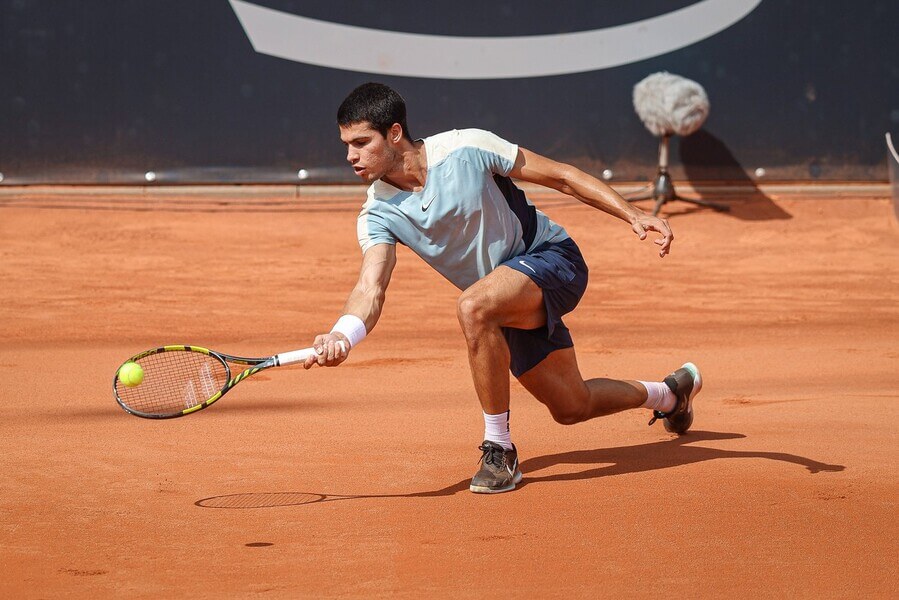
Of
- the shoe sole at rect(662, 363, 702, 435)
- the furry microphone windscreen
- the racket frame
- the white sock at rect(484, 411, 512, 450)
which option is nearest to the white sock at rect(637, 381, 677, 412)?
the shoe sole at rect(662, 363, 702, 435)

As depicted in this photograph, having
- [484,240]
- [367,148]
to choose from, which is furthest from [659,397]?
[367,148]

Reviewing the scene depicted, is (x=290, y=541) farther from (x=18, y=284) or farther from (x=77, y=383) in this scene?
(x=18, y=284)

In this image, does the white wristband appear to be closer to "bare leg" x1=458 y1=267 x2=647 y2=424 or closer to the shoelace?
"bare leg" x1=458 y1=267 x2=647 y2=424

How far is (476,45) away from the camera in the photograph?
1067 cm

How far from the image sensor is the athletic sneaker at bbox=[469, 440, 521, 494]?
4.00 meters

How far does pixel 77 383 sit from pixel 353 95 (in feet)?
10.1

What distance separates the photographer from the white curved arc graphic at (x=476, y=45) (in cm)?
1048

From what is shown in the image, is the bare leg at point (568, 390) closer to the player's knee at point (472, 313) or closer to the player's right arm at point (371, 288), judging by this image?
the player's knee at point (472, 313)

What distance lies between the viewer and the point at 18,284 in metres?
9.09

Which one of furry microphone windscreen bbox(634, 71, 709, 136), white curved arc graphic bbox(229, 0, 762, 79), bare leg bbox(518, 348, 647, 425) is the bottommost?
bare leg bbox(518, 348, 647, 425)

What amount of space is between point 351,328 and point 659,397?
160 centimetres

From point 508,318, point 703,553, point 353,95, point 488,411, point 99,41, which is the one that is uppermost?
point 99,41

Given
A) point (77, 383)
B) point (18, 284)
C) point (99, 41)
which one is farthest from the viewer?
point (99, 41)

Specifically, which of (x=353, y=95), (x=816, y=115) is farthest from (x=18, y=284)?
(x=816, y=115)
